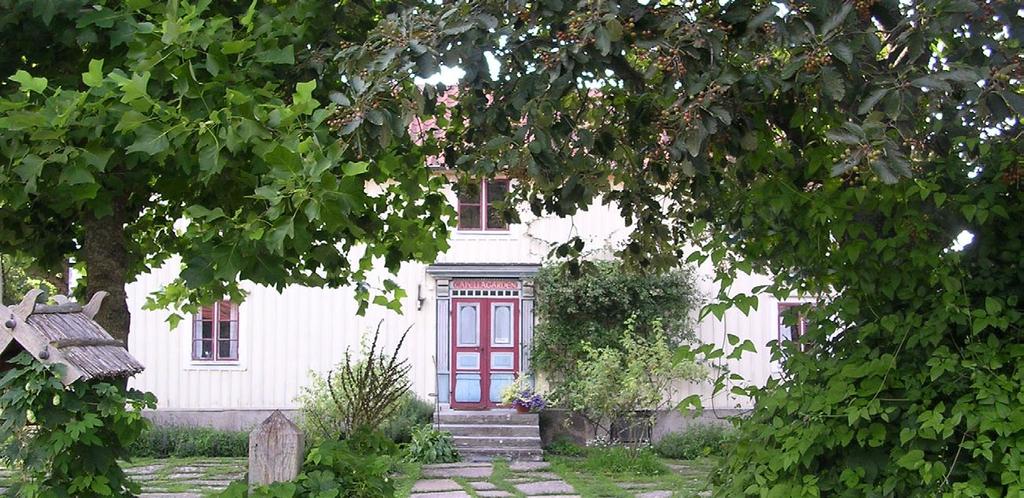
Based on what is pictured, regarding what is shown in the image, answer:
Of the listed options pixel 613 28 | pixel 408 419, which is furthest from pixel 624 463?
pixel 613 28

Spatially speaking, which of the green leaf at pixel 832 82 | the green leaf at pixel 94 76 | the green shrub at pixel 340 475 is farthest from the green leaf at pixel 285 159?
the green leaf at pixel 832 82

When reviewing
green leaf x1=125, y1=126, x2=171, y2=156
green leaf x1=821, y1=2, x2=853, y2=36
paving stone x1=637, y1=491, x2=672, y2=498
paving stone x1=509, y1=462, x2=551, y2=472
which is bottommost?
paving stone x1=637, y1=491, x2=672, y2=498

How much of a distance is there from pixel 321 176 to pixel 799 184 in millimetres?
2414

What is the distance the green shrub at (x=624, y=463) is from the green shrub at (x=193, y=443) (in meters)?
5.39

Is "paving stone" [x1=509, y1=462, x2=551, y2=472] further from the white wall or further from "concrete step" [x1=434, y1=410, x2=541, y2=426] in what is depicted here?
the white wall

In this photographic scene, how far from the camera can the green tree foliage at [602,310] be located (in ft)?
55.4

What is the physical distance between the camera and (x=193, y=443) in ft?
53.1

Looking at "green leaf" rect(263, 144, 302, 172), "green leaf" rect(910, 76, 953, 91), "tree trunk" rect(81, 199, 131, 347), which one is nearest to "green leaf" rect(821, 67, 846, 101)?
"green leaf" rect(910, 76, 953, 91)

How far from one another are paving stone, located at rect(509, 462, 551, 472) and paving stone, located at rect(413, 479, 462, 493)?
5.16 ft

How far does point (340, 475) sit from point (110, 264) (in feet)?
7.29

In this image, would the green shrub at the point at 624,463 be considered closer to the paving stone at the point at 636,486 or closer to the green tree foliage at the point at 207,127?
the paving stone at the point at 636,486

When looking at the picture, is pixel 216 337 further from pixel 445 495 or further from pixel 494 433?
pixel 445 495

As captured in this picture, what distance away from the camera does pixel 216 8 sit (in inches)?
232

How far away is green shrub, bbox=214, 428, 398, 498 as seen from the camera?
4.72 meters
